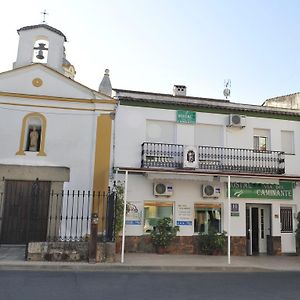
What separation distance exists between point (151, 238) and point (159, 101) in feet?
18.7

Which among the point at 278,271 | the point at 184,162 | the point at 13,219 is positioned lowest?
the point at 278,271

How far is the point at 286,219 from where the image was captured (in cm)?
1553

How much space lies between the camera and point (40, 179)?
13.2 metres

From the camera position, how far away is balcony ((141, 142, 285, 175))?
1442cm

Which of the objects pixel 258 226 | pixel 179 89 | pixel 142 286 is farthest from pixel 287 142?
pixel 142 286

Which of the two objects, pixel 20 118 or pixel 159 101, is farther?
pixel 159 101

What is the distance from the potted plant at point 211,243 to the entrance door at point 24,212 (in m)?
6.22

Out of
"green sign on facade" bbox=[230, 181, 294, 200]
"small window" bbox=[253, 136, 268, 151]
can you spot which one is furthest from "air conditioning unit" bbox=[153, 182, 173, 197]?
"small window" bbox=[253, 136, 268, 151]

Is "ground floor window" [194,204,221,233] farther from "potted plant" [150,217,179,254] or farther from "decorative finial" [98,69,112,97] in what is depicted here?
"decorative finial" [98,69,112,97]

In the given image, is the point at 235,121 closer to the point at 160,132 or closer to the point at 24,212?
the point at 160,132

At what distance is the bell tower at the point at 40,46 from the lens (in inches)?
558

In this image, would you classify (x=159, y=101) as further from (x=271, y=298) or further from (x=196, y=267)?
(x=271, y=298)

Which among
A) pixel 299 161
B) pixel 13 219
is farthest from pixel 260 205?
pixel 13 219

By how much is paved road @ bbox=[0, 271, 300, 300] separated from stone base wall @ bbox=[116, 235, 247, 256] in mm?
3826
